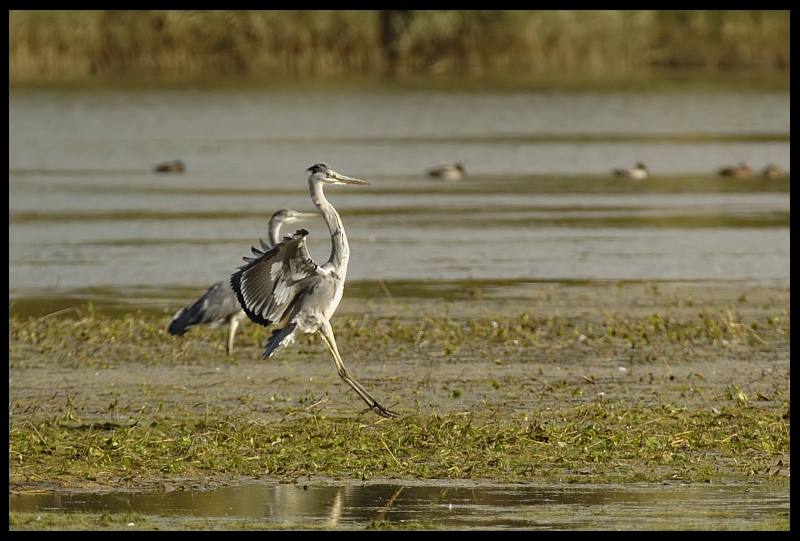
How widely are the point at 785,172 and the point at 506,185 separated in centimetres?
455

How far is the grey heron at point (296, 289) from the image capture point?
27.4 ft

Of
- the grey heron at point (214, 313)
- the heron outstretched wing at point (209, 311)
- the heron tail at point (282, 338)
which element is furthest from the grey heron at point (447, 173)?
the heron tail at point (282, 338)

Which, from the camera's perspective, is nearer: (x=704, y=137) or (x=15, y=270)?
(x=15, y=270)

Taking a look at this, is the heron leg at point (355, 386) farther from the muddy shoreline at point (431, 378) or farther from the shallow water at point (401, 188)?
the shallow water at point (401, 188)

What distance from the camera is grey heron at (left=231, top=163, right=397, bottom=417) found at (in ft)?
27.4

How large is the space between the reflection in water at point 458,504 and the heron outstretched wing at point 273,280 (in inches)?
73.3

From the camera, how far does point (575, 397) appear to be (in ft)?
28.4

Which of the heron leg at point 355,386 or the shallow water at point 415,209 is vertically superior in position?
the heron leg at point 355,386

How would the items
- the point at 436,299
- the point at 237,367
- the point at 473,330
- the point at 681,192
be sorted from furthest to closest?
the point at 681,192 < the point at 436,299 < the point at 473,330 < the point at 237,367

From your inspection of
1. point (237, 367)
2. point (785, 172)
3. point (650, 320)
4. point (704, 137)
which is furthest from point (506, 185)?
point (237, 367)

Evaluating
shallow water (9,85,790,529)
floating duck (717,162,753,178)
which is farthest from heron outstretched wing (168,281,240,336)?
floating duck (717,162,753,178)

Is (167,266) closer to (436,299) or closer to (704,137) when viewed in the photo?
(436,299)

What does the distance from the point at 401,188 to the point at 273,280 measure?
45.0 feet

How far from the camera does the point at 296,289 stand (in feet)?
28.5
